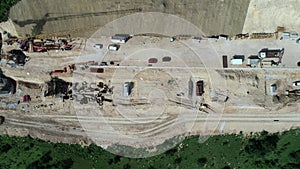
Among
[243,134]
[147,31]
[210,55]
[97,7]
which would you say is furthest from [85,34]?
[243,134]

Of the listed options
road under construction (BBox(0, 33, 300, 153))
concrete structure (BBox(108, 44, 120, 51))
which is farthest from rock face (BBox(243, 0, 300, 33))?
concrete structure (BBox(108, 44, 120, 51))

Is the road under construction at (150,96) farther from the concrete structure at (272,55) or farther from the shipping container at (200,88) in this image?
the concrete structure at (272,55)

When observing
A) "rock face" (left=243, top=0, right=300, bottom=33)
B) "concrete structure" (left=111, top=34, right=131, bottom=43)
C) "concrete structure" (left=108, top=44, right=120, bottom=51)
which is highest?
"rock face" (left=243, top=0, right=300, bottom=33)

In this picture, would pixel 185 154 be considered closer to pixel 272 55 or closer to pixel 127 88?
pixel 127 88

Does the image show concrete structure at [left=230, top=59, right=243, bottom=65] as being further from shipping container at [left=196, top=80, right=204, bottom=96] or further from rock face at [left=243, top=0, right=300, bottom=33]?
shipping container at [left=196, top=80, right=204, bottom=96]

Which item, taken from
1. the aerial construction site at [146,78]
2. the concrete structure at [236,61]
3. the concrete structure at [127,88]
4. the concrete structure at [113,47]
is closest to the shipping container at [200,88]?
the aerial construction site at [146,78]

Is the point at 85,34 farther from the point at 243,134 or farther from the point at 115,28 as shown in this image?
the point at 243,134
